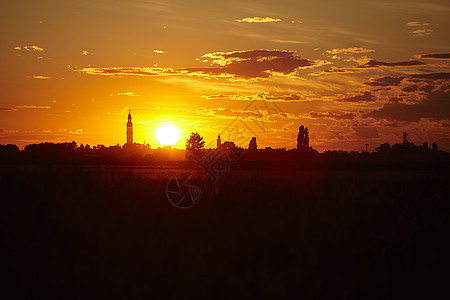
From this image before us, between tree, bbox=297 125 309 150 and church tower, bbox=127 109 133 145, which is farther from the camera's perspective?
church tower, bbox=127 109 133 145

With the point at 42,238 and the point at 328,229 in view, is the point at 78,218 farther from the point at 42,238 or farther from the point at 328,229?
the point at 328,229

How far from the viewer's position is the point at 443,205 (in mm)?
15914

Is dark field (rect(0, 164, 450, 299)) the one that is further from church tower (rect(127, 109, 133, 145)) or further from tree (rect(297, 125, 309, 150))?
church tower (rect(127, 109, 133, 145))

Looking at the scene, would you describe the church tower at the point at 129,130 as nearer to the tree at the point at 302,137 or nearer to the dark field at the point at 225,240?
the tree at the point at 302,137

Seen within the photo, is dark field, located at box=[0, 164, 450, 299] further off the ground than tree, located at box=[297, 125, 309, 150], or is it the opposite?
tree, located at box=[297, 125, 309, 150]

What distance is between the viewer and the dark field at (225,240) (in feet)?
39.4

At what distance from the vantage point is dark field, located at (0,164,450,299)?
12023mm

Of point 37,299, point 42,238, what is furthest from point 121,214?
point 37,299

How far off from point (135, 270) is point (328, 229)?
5.33 m

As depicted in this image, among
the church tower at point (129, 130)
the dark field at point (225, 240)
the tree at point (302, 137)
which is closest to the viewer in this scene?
the dark field at point (225, 240)

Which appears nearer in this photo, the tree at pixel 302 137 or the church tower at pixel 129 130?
the tree at pixel 302 137

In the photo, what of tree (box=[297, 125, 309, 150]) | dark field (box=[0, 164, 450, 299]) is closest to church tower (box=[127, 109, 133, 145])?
tree (box=[297, 125, 309, 150])

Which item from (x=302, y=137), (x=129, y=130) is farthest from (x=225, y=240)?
(x=129, y=130)

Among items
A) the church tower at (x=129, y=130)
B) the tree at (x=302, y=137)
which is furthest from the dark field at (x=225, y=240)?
the church tower at (x=129, y=130)
